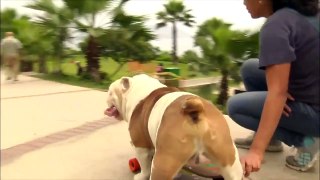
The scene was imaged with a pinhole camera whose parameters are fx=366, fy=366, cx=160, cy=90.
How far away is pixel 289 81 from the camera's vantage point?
19.9 inches

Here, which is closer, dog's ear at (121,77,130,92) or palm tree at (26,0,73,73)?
dog's ear at (121,77,130,92)

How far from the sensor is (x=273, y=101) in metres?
0.50

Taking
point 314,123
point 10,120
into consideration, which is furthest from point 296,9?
point 10,120

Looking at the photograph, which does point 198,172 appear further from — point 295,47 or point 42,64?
point 42,64

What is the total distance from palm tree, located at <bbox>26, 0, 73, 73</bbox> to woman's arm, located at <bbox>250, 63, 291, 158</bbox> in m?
0.57

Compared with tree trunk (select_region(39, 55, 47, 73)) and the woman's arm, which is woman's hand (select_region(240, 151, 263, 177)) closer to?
the woman's arm

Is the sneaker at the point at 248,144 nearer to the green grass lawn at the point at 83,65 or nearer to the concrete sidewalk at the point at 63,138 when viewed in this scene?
the concrete sidewalk at the point at 63,138

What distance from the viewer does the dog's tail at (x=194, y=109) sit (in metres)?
0.51

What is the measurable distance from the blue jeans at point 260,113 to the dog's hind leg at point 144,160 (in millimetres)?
195

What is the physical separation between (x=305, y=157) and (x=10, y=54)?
0.62 m

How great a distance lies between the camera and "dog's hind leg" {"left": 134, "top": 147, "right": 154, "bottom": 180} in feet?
2.22

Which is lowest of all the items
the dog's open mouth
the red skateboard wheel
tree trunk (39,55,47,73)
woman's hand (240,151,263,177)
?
the red skateboard wheel

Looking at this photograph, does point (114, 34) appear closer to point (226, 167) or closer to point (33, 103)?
point (33, 103)

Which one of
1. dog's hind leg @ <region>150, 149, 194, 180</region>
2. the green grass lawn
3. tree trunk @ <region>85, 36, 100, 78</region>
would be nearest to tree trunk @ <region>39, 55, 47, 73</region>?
the green grass lawn
